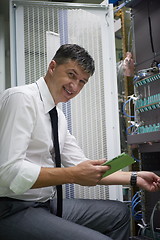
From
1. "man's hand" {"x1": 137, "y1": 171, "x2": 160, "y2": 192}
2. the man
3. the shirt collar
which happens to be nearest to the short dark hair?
the man

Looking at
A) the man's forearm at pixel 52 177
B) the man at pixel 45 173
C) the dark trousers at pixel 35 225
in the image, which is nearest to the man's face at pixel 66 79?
the man at pixel 45 173

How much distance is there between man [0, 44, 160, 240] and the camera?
116 cm

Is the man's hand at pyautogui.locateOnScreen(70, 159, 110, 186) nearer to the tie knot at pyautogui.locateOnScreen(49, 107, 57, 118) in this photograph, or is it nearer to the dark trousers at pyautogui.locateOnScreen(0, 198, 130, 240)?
the dark trousers at pyautogui.locateOnScreen(0, 198, 130, 240)

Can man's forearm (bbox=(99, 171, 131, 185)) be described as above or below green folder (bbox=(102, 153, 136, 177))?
below

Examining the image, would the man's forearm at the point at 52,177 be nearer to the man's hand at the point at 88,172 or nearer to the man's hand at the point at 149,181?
the man's hand at the point at 88,172

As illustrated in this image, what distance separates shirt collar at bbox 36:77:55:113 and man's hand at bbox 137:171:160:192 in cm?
65

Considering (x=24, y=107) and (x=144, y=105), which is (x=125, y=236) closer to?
(x=144, y=105)

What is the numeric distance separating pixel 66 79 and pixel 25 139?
0.39 metres

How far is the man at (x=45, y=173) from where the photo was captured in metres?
1.16

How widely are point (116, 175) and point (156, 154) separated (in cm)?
59

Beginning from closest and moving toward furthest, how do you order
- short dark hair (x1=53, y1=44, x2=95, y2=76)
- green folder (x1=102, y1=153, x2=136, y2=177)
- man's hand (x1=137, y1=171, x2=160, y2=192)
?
green folder (x1=102, y1=153, x2=136, y2=177) < short dark hair (x1=53, y1=44, x2=95, y2=76) < man's hand (x1=137, y1=171, x2=160, y2=192)

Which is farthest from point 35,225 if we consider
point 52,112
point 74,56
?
point 74,56

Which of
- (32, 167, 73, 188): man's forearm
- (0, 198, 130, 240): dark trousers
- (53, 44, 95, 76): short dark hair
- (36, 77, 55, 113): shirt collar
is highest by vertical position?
(53, 44, 95, 76): short dark hair

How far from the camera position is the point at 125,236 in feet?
5.24
